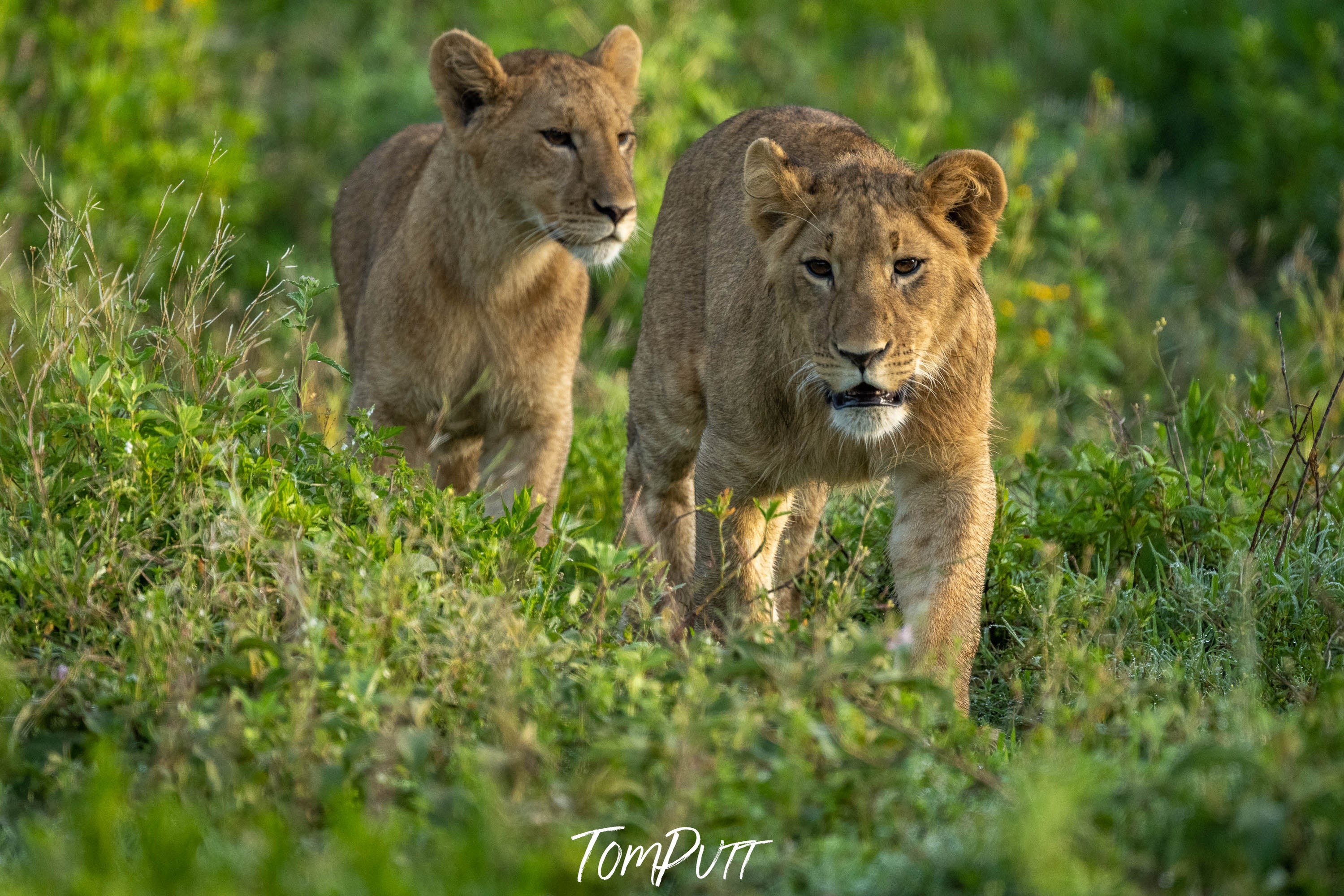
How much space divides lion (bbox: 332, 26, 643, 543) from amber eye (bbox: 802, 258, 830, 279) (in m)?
1.42

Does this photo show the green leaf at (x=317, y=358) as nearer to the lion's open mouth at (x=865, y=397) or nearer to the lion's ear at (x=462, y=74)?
the lion's open mouth at (x=865, y=397)

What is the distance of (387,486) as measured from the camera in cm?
393

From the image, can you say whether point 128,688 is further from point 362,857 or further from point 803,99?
point 803,99

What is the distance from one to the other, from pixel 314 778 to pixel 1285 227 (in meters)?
7.13

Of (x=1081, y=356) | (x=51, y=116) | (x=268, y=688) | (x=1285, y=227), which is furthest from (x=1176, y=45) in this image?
(x=268, y=688)

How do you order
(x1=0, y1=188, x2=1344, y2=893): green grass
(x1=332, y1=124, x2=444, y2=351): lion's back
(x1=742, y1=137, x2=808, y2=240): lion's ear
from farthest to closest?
(x1=332, y1=124, x2=444, y2=351): lion's back, (x1=742, y1=137, x2=808, y2=240): lion's ear, (x1=0, y1=188, x2=1344, y2=893): green grass

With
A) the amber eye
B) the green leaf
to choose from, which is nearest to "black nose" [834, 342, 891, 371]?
the amber eye

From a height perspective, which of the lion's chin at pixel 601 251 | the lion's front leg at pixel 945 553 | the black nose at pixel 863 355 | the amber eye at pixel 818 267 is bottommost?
the lion's front leg at pixel 945 553

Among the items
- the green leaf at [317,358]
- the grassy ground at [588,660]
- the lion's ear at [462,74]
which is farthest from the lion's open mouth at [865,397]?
the lion's ear at [462,74]

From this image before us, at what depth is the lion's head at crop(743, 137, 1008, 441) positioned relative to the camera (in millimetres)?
3703

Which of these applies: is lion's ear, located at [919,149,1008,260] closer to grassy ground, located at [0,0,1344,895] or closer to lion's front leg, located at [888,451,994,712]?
lion's front leg, located at [888,451,994,712]

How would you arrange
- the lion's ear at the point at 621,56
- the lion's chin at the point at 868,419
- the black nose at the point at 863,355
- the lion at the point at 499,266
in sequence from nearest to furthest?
the black nose at the point at 863,355 → the lion's chin at the point at 868,419 → the lion at the point at 499,266 → the lion's ear at the point at 621,56

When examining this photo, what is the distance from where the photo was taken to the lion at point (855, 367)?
3.76 meters

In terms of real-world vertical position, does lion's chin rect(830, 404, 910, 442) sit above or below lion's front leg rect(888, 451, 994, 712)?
above
